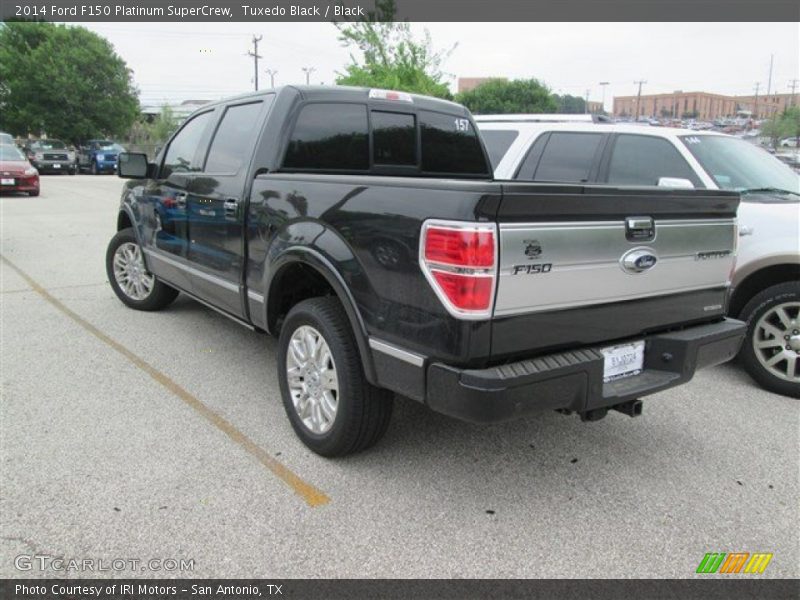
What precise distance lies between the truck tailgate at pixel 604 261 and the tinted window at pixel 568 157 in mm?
2126

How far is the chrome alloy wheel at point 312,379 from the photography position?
323 cm

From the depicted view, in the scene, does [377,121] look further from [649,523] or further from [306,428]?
[649,523]

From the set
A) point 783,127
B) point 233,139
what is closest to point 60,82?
point 783,127

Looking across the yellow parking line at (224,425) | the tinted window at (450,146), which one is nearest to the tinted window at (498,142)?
the tinted window at (450,146)

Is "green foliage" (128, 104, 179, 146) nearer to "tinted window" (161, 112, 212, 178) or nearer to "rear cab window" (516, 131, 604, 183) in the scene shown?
"tinted window" (161, 112, 212, 178)

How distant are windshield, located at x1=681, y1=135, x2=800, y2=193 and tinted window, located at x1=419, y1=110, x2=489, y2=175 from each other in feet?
5.47

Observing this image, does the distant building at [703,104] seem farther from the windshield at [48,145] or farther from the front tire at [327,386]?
the front tire at [327,386]

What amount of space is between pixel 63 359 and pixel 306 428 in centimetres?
248

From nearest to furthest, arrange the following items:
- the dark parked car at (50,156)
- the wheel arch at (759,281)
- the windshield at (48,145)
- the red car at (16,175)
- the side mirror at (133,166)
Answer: the wheel arch at (759,281), the side mirror at (133,166), the red car at (16,175), the dark parked car at (50,156), the windshield at (48,145)

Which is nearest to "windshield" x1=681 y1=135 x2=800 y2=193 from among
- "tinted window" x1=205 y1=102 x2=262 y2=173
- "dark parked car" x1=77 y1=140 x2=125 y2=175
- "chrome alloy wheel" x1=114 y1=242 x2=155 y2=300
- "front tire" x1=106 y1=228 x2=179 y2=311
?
"tinted window" x1=205 y1=102 x2=262 y2=173

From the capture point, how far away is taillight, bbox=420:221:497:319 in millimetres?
2375

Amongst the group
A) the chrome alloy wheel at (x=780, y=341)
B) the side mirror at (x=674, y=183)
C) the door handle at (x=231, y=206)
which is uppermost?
the side mirror at (x=674, y=183)

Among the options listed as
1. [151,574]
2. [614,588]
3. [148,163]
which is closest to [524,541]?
[614,588]

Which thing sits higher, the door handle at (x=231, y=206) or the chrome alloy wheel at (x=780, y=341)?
the door handle at (x=231, y=206)
